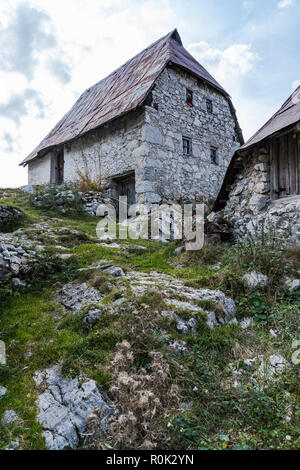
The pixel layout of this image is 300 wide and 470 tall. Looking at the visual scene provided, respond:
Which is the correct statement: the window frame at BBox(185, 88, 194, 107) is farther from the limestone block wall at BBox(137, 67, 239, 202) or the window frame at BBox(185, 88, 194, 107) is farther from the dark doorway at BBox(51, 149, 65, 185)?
the dark doorway at BBox(51, 149, 65, 185)

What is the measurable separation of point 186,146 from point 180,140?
0.51 meters

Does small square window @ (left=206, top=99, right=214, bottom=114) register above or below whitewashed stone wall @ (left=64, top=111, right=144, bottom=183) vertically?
above

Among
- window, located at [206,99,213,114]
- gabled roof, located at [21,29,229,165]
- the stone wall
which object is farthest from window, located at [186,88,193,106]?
the stone wall

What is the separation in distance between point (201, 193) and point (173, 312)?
8561mm

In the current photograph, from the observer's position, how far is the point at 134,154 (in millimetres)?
10125

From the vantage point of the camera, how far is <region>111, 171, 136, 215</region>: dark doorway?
35.8ft

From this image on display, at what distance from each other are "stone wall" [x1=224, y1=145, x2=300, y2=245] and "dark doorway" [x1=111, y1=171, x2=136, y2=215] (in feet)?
15.9

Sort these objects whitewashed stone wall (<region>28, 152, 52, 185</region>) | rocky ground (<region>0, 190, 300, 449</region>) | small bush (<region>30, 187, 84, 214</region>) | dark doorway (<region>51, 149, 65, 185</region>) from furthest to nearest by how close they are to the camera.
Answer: whitewashed stone wall (<region>28, 152, 52, 185</region>)
dark doorway (<region>51, 149, 65, 185</region>)
small bush (<region>30, 187, 84, 214</region>)
rocky ground (<region>0, 190, 300, 449</region>)

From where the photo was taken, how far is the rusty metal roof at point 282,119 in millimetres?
5294

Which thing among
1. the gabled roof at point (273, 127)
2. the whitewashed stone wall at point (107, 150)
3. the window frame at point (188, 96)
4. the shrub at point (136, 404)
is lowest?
the shrub at point (136, 404)

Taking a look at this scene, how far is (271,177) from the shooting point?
6.07 meters

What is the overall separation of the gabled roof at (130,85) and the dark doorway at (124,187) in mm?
2138

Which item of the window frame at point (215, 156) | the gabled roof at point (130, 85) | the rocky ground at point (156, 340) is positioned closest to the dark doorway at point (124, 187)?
the gabled roof at point (130, 85)

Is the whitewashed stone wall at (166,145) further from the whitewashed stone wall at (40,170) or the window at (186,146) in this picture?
the whitewashed stone wall at (40,170)
